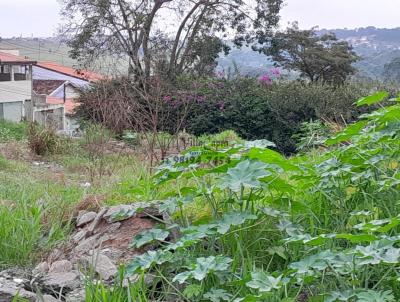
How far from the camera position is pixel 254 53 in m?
20.6

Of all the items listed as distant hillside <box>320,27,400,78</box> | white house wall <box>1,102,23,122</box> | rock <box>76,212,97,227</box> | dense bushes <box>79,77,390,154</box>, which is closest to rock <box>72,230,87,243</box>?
rock <box>76,212,97,227</box>

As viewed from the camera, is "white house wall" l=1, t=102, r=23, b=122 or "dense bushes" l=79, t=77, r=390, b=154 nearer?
"dense bushes" l=79, t=77, r=390, b=154

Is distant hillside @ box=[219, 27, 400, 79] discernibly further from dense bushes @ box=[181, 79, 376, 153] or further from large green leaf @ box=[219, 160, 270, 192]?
large green leaf @ box=[219, 160, 270, 192]

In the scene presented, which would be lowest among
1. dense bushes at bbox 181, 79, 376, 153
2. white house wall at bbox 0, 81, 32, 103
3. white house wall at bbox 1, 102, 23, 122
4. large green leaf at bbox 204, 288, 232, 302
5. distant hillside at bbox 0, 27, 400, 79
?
white house wall at bbox 1, 102, 23, 122

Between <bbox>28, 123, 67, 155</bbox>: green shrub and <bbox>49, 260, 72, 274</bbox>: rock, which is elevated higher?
<bbox>49, 260, 72, 274</bbox>: rock

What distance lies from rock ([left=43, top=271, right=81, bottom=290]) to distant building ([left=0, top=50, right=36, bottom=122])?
28.3m

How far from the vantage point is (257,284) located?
4.85ft

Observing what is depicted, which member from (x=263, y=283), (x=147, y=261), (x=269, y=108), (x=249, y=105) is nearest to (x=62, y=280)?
(x=147, y=261)

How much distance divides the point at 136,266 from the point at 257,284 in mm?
451

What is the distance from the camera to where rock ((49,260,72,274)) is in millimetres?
2293

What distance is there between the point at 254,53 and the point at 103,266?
749 inches

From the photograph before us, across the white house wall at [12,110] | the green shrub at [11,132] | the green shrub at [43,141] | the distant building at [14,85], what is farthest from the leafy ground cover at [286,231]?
the white house wall at [12,110]

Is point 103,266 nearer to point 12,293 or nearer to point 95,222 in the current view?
point 12,293

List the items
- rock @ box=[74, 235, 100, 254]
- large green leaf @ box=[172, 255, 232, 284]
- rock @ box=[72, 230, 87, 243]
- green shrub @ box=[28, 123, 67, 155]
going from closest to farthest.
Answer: large green leaf @ box=[172, 255, 232, 284]
rock @ box=[74, 235, 100, 254]
rock @ box=[72, 230, 87, 243]
green shrub @ box=[28, 123, 67, 155]
